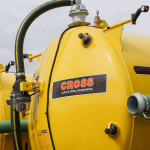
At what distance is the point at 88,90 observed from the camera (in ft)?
9.75

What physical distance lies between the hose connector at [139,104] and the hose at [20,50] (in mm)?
1508

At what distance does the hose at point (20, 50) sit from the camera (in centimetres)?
383

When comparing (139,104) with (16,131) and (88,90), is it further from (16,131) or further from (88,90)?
(16,131)

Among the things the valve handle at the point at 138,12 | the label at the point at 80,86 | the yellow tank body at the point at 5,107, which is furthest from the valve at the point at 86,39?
the yellow tank body at the point at 5,107

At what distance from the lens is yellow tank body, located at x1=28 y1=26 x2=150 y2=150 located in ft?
8.95

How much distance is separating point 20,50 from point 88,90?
127 cm

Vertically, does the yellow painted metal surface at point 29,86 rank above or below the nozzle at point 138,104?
above

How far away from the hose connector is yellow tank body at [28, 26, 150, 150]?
99mm

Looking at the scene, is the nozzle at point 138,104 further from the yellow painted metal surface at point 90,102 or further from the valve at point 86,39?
the valve at point 86,39

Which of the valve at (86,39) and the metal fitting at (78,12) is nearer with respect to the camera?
the valve at (86,39)

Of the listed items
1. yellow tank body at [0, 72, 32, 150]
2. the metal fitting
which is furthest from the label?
yellow tank body at [0, 72, 32, 150]

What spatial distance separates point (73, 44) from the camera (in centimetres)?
334

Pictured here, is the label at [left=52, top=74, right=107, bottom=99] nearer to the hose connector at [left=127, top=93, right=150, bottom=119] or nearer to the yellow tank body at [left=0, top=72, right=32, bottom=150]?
the hose connector at [left=127, top=93, right=150, bottom=119]

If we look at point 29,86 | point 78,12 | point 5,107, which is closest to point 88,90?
point 29,86
